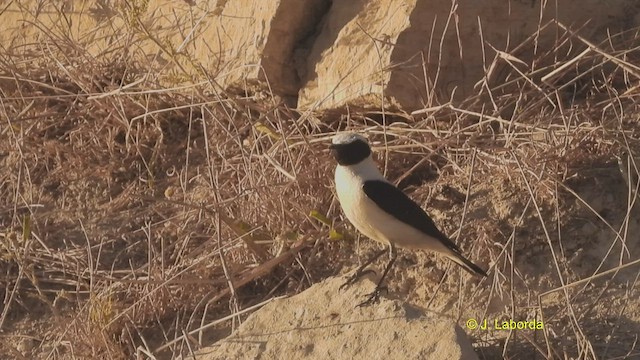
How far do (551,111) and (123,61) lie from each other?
103 inches

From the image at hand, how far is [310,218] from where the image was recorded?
6.03 m

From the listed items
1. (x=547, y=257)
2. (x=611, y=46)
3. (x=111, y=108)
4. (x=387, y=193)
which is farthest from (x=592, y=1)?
(x=111, y=108)

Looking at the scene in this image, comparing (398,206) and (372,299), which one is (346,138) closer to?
(398,206)

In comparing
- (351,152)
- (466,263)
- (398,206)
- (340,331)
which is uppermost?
(351,152)

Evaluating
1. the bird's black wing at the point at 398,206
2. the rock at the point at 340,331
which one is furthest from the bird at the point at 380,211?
the rock at the point at 340,331

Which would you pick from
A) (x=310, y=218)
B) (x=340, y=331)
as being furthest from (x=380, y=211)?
(x=310, y=218)

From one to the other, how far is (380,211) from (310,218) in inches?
34.3

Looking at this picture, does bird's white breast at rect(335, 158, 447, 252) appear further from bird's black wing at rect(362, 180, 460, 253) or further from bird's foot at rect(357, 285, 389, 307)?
bird's foot at rect(357, 285, 389, 307)

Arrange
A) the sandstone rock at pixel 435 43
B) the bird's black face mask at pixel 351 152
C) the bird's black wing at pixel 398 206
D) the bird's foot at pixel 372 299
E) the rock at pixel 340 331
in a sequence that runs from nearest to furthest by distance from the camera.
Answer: the rock at pixel 340 331, the bird's foot at pixel 372 299, the bird's black wing at pixel 398 206, the bird's black face mask at pixel 351 152, the sandstone rock at pixel 435 43

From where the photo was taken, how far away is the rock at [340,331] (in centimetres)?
455

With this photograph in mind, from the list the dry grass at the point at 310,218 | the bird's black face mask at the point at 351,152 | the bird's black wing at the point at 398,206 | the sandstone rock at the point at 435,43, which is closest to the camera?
the bird's black wing at the point at 398,206

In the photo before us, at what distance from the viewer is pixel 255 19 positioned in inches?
274

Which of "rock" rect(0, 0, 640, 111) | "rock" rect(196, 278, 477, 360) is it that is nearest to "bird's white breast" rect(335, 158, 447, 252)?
"rock" rect(196, 278, 477, 360)

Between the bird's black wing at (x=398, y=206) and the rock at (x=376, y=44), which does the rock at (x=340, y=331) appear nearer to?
the bird's black wing at (x=398, y=206)
